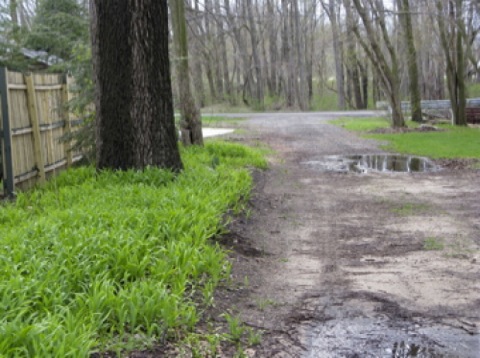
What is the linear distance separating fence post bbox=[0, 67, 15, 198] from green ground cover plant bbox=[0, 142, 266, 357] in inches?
28.3

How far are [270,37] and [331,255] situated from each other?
51.3 meters

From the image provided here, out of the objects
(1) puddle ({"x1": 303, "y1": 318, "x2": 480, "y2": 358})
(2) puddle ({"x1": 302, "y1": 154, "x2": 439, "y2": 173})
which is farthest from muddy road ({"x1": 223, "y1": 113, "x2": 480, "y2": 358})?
(2) puddle ({"x1": 302, "y1": 154, "x2": 439, "y2": 173})

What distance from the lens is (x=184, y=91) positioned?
14305mm

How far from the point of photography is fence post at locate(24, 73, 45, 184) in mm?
9344

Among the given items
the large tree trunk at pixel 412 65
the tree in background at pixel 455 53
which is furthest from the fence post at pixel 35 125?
the large tree trunk at pixel 412 65

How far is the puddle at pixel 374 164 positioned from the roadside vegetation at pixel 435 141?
88cm

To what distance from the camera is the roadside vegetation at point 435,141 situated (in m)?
15.4

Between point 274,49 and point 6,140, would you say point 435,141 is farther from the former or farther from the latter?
point 274,49

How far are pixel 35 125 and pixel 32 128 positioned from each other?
0.22ft

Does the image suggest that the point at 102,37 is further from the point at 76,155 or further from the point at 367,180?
the point at 367,180

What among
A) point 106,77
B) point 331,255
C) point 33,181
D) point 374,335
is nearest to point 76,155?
point 33,181

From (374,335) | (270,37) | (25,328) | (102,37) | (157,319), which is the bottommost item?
(374,335)

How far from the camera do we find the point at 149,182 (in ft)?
27.2

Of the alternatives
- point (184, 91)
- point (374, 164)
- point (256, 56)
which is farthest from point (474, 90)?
point (184, 91)
